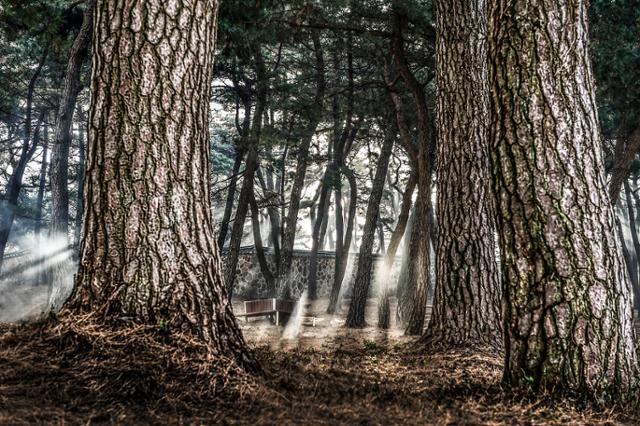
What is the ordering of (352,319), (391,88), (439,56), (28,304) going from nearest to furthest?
(439,56)
(391,88)
(352,319)
(28,304)

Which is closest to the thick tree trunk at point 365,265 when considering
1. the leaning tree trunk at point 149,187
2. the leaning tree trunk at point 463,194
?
the leaning tree trunk at point 463,194

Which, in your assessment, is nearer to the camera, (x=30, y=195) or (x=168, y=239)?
(x=168, y=239)

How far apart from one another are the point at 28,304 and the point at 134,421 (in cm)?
2066

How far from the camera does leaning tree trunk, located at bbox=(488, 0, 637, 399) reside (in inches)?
113

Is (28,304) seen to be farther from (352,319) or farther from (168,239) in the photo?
(168,239)

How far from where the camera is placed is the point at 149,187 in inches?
116

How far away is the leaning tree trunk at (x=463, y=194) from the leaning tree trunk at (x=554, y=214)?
153 cm

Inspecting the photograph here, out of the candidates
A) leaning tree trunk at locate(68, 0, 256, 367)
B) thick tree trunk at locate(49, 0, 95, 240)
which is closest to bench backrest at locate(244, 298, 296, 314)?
thick tree trunk at locate(49, 0, 95, 240)

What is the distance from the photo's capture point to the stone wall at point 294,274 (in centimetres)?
2251

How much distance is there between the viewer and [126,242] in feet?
9.47

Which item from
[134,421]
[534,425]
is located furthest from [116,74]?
[534,425]

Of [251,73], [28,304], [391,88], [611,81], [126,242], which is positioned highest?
[251,73]

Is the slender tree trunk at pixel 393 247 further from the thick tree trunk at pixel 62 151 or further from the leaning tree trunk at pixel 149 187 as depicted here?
the leaning tree trunk at pixel 149 187

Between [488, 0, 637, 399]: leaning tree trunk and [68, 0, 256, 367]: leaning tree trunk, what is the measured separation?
70.6 inches
